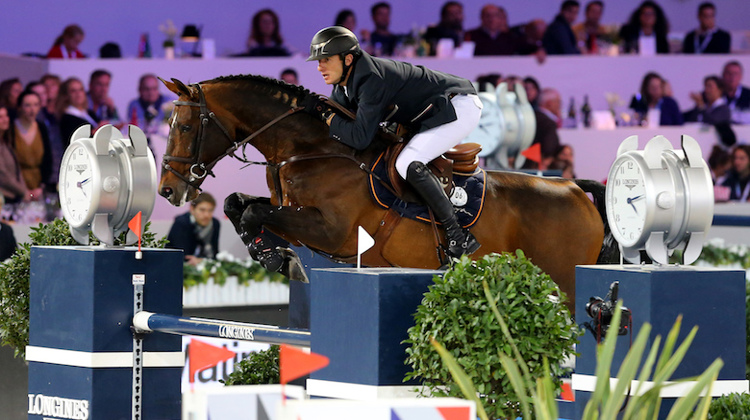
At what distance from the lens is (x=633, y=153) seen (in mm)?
2992

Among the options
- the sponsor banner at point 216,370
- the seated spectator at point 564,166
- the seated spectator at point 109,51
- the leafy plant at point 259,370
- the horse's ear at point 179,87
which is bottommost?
the sponsor banner at point 216,370

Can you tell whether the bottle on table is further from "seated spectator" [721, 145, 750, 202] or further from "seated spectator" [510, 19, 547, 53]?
"seated spectator" [721, 145, 750, 202]

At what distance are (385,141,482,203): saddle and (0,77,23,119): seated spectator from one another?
5.16m

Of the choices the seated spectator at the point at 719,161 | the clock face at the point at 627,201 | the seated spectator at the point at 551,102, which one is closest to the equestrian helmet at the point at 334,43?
the clock face at the point at 627,201

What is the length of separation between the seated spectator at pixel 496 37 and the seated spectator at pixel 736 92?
2004 millimetres

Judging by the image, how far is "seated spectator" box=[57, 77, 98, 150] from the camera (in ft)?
29.5

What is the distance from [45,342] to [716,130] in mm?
8368

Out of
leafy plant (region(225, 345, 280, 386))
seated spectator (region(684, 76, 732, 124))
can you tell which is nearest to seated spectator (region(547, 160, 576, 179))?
seated spectator (region(684, 76, 732, 124))

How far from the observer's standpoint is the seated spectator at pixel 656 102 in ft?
34.5

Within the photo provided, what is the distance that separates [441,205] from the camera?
15.1ft

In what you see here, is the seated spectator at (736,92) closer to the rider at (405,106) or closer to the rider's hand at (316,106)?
the rider at (405,106)

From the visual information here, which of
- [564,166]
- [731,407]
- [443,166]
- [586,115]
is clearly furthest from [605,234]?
[586,115]

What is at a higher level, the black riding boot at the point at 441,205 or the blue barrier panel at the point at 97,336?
the black riding boot at the point at 441,205

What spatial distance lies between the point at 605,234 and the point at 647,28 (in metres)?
6.33
